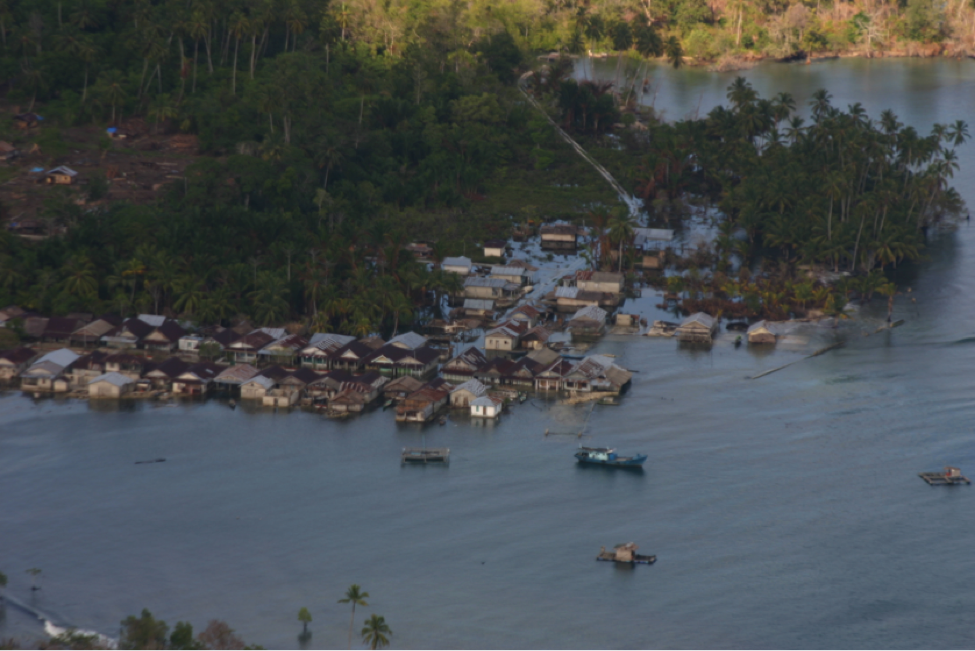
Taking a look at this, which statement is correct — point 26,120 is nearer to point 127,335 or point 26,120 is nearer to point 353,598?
point 127,335

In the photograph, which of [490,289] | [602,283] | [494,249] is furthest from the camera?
[494,249]

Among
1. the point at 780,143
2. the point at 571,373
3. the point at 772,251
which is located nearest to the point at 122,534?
the point at 571,373

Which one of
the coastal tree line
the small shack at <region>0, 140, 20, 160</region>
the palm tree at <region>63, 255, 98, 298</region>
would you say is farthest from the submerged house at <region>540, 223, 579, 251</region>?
the coastal tree line

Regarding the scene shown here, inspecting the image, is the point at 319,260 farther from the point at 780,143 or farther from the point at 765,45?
the point at 765,45

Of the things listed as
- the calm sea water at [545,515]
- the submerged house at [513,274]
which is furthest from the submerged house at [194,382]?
the submerged house at [513,274]

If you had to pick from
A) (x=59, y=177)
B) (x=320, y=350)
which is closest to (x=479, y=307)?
(x=320, y=350)

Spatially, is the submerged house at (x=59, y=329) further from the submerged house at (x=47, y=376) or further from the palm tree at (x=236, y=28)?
the palm tree at (x=236, y=28)
